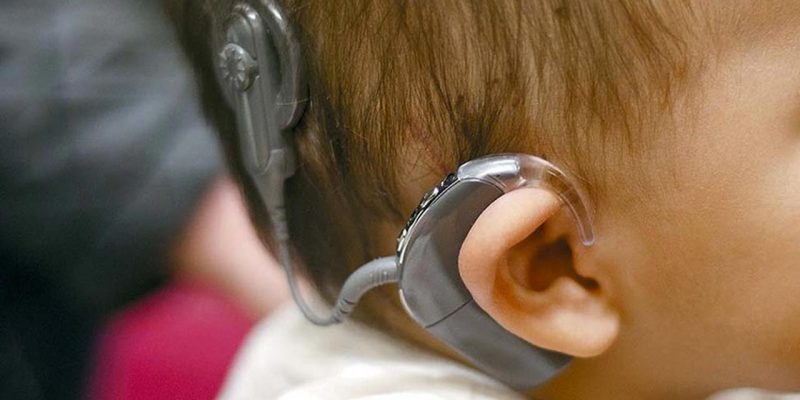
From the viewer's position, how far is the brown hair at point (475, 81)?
0.54m

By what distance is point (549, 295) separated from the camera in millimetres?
636

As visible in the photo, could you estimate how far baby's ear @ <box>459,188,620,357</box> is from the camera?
0.62 meters

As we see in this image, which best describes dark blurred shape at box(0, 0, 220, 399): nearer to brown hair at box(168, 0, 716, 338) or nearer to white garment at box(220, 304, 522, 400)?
white garment at box(220, 304, 522, 400)

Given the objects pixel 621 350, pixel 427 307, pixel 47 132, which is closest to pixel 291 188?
pixel 427 307

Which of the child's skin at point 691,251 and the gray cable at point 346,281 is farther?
the gray cable at point 346,281

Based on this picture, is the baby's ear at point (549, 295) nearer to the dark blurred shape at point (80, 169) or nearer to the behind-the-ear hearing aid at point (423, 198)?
the behind-the-ear hearing aid at point (423, 198)

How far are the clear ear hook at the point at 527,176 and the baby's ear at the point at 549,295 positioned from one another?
2 cm

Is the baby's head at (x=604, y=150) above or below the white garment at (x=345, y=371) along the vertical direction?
above

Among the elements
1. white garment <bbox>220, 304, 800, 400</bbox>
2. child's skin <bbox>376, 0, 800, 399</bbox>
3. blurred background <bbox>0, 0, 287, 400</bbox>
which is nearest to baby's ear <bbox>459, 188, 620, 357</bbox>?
child's skin <bbox>376, 0, 800, 399</bbox>

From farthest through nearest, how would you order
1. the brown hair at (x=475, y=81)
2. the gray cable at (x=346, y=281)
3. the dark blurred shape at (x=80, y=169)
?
1. the dark blurred shape at (x=80, y=169)
2. the gray cable at (x=346, y=281)
3. the brown hair at (x=475, y=81)

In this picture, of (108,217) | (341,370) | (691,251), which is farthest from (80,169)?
(691,251)

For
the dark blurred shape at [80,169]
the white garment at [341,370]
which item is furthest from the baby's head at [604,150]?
the dark blurred shape at [80,169]

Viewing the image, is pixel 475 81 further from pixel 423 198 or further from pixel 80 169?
pixel 80 169

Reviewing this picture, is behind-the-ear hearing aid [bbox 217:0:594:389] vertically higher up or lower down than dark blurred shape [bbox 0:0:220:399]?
higher up
